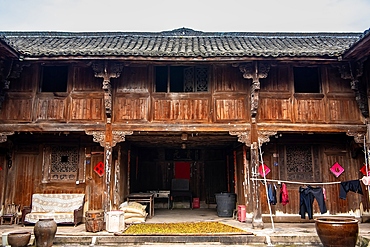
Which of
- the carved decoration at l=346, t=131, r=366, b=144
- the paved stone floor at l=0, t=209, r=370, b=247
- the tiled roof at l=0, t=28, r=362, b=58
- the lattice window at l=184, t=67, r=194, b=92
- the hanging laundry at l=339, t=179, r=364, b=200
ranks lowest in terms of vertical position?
the paved stone floor at l=0, t=209, r=370, b=247

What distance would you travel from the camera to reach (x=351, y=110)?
10.2 meters

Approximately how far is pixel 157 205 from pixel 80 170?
17.3ft

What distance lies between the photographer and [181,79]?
11188 mm

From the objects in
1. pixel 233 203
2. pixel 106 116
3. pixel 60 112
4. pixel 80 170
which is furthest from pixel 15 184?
pixel 233 203

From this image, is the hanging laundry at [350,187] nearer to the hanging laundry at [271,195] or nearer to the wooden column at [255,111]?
the hanging laundry at [271,195]

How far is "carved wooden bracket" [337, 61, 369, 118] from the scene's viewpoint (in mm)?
9938

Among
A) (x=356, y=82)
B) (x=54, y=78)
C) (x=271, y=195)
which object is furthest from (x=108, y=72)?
(x=356, y=82)

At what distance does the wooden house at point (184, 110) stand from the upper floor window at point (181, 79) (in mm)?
36

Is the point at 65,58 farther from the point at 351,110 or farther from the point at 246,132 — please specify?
the point at 351,110

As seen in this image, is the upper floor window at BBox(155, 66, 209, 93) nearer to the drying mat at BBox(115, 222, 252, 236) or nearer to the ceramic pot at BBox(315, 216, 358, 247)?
the drying mat at BBox(115, 222, 252, 236)

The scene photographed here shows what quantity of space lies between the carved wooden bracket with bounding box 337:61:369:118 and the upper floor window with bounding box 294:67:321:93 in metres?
0.88

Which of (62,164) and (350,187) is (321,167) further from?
(62,164)

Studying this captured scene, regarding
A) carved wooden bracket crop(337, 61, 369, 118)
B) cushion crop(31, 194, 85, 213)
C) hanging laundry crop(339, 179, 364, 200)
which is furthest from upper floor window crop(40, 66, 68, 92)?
hanging laundry crop(339, 179, 364, 200)

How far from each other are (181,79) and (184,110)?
1543mm
